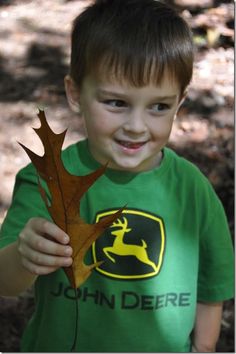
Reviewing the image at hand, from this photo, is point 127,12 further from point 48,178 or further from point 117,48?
point 48,178

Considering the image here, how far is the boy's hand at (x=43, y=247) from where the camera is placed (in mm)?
986

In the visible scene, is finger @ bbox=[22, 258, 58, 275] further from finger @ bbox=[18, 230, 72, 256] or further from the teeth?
the teeth

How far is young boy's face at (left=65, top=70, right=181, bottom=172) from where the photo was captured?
1.23m

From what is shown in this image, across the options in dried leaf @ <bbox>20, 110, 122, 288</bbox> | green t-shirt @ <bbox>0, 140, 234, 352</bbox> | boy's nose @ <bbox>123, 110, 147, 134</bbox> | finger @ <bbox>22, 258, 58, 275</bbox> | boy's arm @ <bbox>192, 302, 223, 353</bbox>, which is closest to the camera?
dried leaf @ <bbox>20, 110, 122, 288</bbox>

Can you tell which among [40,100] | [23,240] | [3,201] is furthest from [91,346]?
[40,100]

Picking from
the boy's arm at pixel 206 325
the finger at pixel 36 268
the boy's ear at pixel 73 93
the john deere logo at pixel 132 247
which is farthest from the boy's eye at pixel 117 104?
the boy's arm at pixel 206 325

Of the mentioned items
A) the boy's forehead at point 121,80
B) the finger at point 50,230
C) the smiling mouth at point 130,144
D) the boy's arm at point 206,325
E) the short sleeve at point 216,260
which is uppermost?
the boy's forehead at point 121,80

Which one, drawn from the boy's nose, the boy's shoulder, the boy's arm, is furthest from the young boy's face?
the boy's arm

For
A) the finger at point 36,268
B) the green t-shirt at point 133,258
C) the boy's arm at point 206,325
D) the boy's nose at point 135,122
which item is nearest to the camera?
the finger at point 36,268

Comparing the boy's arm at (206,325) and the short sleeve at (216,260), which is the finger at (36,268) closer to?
the short sleeve at (216,260)

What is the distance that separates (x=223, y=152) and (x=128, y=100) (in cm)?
167

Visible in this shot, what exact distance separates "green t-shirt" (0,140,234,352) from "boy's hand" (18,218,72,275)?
222mm

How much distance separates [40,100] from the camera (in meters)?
3.15

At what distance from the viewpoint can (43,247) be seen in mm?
1028
